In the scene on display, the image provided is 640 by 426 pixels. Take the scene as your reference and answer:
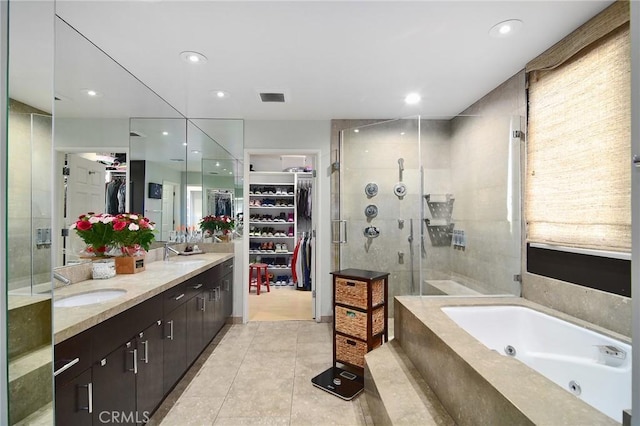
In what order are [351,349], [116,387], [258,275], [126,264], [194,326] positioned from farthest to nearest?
1. [258,275]
2. [194,326]
3. [351,349]
4. [126,264]
5. [116,387]

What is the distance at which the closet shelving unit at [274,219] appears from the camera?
18.2ft

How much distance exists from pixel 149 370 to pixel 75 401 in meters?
0.60

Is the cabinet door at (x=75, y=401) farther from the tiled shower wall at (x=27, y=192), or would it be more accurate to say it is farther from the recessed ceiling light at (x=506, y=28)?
the recessed ceiling light at (x=506, y=28)

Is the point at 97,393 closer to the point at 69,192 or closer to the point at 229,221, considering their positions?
the point at 69,192

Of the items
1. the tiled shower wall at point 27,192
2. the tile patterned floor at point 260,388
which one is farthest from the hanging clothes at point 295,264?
the tiled shower wall at point 27,192

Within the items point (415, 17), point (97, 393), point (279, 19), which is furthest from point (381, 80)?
point (97, 393)

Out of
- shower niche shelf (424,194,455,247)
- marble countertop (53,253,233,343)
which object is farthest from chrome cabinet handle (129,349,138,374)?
shower niche shelf (424,194,455,247)

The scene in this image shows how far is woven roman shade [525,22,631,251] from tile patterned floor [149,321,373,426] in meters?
1.87

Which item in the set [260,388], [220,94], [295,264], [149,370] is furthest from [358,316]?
[295,264]

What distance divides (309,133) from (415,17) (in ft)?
6.72

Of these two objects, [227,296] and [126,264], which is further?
[227,296]

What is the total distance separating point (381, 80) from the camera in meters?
2.59

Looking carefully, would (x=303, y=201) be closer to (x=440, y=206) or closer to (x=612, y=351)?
(x=440, y=206)

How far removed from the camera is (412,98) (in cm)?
300
